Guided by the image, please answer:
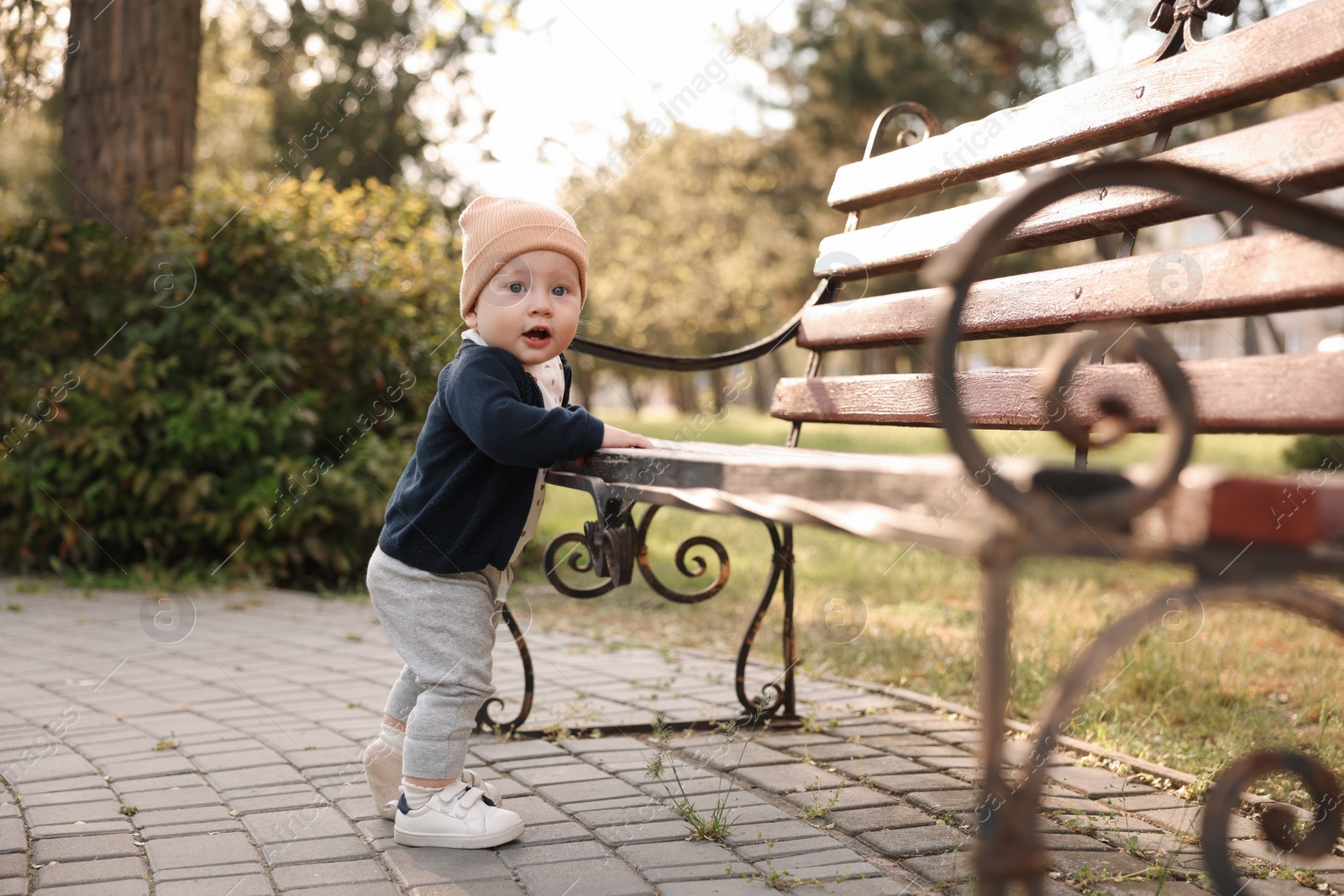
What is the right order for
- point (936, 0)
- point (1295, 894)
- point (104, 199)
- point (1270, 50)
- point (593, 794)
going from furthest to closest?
point (936, 0) → point (104, 199) → point (593, 794) → point (1295, 894) → point (1270, 50)

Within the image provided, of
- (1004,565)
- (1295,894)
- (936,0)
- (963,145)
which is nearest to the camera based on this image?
(1004,565)

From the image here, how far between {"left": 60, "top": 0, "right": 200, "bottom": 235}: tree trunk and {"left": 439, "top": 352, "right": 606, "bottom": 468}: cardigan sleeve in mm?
4976

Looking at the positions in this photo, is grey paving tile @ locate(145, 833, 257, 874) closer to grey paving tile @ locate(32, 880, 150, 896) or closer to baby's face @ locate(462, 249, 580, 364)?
grey paving tile @ locate(32, 880, 150, 896)

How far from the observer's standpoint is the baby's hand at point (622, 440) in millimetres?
2518

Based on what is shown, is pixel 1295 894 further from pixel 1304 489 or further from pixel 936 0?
pixel 936 0

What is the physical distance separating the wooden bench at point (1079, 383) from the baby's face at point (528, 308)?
11.3 inches

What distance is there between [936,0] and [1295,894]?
2160 centimetres

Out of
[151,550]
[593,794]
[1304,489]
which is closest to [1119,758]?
[593,794]

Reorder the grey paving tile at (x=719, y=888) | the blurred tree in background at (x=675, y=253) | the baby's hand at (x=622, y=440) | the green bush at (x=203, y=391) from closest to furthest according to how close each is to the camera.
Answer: the grey paving tile at (x=719, y=888)
the baby's hand at (x=622, y=440)
the green bush at (x=203, y=391)
the blurred tree in background at (x=675, y=253)

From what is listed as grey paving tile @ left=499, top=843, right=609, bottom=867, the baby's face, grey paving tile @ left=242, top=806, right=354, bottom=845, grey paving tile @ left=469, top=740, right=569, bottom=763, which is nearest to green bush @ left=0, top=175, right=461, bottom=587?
grey paving tile @ left=469, top=740, right=569, bottom=763

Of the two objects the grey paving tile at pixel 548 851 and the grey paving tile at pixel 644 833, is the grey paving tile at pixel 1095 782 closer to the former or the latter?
the grey paving tile at pixel 644 833

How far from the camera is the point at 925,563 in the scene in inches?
258

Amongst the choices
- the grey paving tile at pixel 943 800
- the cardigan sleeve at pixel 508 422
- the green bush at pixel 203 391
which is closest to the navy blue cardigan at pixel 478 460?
the cardigan sleeve at pixel 508 422

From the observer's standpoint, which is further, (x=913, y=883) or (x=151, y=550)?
(x=151, y=550)
